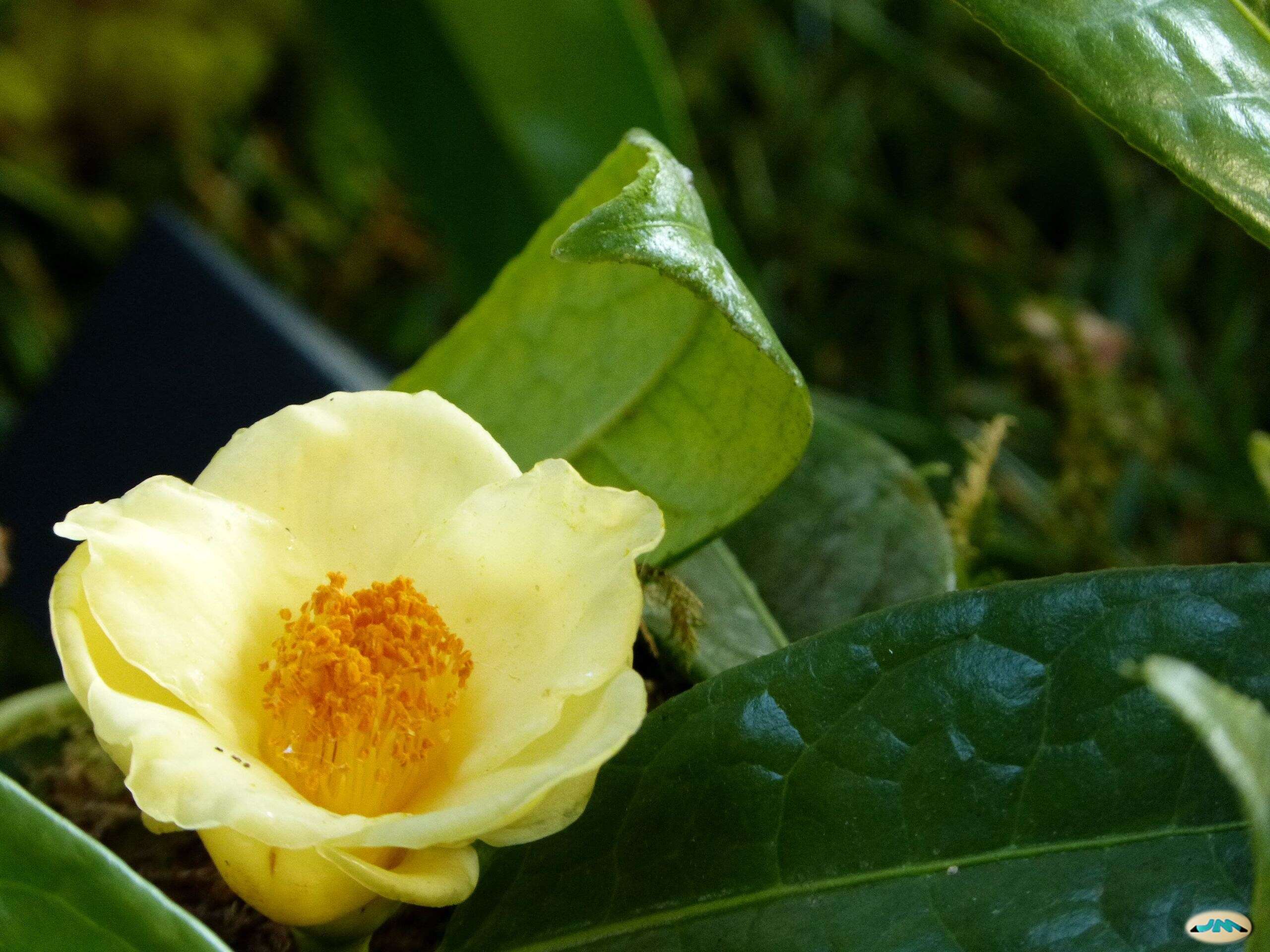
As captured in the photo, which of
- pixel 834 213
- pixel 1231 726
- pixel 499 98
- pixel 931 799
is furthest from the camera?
pixel 834 213

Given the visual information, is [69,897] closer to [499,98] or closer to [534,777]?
[534,777]

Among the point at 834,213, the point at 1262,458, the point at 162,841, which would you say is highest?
the point at 1262,458

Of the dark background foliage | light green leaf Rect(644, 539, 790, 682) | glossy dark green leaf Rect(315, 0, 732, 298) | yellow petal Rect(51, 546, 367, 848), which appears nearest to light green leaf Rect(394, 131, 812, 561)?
light green leaf Rect(644, 539, 790, 682)

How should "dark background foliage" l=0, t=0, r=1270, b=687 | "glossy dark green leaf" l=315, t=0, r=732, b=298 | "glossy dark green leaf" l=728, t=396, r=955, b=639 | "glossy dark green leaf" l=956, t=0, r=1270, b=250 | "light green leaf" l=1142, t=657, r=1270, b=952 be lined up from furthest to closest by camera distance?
"dark background foliage" l=0, t=0, r=1270, b=687
"glossy dark green leaf" l=315, t=0, r=732, b=298
"glossy dark green leaf" l=728, t=396, r=955, b=639
"glossy dark green leaf" l=956, t=0, r=1270, b=250
"light green leaf" l=1142, t=657, r=1270, b=952

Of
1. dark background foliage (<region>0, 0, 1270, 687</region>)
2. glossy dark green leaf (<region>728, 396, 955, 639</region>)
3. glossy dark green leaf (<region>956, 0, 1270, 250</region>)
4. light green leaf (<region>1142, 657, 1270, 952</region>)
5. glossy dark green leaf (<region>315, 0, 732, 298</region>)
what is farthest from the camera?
dark background foliage (<region>0, 0, 1270, 687</region>)

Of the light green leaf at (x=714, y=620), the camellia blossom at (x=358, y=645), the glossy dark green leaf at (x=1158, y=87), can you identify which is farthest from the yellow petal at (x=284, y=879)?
the glossy dark green leaf at (x=1158, y=87)

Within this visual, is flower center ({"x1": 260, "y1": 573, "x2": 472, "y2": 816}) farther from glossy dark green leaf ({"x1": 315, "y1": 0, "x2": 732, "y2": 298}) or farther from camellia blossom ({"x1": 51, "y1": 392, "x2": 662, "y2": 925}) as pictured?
glossy dark green leaf ({"x1": 315, "y1": 0, "x2": 732, "y2": 298})

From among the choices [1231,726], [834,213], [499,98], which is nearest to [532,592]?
[1231,726]
